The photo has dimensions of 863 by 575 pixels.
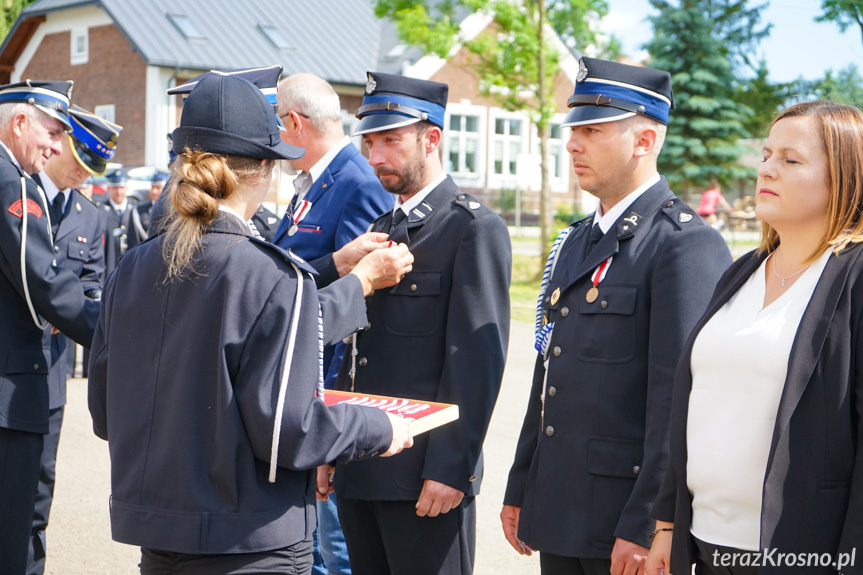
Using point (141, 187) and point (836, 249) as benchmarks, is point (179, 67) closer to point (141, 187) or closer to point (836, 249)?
point (141, 187)

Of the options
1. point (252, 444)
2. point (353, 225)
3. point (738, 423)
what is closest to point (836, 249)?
point (738, 423)

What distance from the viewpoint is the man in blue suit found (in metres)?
4.06

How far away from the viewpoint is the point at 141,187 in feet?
83.5

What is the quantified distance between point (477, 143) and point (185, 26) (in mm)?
11831

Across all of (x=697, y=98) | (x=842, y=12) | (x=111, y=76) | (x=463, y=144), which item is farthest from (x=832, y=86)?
(x=111, y=76)

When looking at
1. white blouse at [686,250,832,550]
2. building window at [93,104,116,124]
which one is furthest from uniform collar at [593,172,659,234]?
building window at [93,104,116,124]

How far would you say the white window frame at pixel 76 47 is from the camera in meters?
32.5

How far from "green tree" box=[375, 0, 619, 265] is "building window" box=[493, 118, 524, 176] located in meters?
17.3

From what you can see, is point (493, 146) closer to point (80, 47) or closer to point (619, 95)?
point (80, 47)

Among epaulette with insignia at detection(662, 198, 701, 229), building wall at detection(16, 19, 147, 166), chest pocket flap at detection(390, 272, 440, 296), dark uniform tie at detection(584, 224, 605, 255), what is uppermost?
building wall at detection(16, 19, 147, 166)

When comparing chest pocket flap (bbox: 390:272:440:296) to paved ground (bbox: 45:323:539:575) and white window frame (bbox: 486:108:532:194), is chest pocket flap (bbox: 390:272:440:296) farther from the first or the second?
white window frame (bbox: 486:108:532:194)

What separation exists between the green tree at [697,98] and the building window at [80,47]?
1943cm

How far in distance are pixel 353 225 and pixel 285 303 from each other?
1.63 metres

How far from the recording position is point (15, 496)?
153 inches
